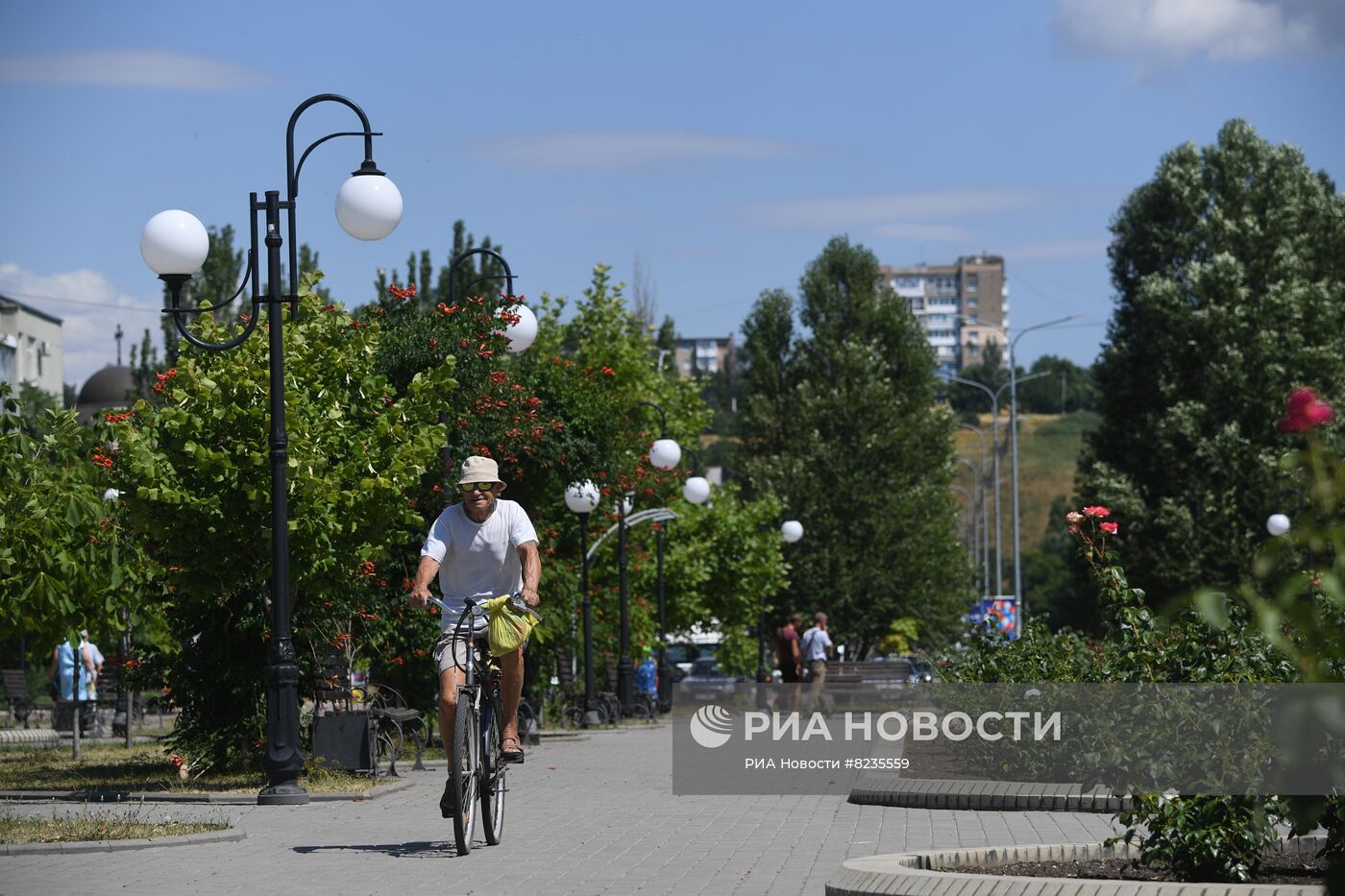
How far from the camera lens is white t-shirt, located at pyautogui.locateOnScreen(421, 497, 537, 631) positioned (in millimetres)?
9789

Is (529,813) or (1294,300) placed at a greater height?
(1294,300)

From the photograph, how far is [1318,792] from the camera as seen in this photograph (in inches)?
165

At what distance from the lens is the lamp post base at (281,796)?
13031 millimetres

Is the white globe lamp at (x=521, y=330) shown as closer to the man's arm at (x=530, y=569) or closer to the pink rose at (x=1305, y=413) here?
the man's arm at (x=530, y=569)

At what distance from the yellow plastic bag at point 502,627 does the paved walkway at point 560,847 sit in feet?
3.61

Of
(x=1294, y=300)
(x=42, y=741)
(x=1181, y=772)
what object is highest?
(x=1294, y=300)

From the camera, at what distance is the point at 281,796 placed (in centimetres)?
1305

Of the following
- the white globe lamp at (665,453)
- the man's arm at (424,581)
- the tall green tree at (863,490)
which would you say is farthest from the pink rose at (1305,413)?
the tall green tree at (863,490)

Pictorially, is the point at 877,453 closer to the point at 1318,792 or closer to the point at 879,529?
the point at 879,529

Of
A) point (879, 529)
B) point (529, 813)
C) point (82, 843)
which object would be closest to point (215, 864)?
point (82, 843)

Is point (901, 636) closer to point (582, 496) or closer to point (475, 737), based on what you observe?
point (582, 496)

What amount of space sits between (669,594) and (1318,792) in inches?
1516

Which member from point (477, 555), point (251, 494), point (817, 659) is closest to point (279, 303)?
point (251, 494)

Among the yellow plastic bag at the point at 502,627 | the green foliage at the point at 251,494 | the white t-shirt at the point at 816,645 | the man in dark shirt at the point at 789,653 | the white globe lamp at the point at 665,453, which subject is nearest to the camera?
the yellow plastic bag at the point at 502,627
